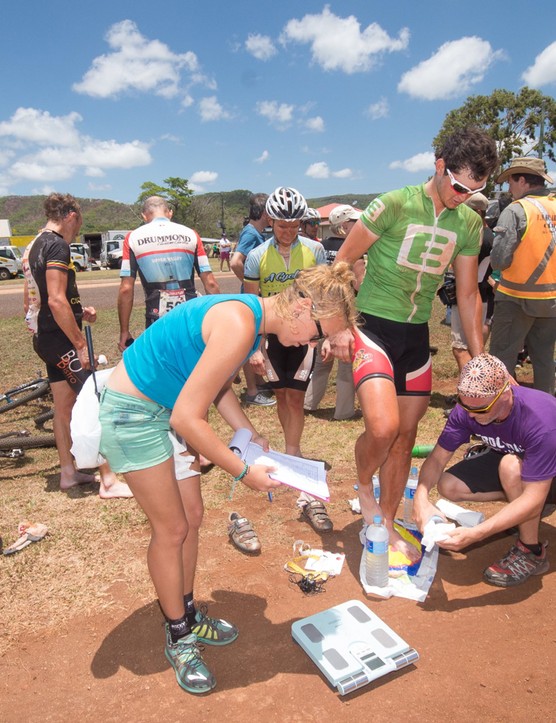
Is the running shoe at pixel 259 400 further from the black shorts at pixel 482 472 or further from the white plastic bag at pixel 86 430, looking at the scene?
the white plastic bag at pixel 86 430

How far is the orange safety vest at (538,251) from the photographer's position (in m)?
4.95

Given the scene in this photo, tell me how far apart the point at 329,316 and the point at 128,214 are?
138190mm

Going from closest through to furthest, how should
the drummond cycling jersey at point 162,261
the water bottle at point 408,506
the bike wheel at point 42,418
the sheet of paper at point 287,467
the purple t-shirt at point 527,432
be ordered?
the sheet of paper at point 287,467 → the purple t-shirt at point 527,432 → the water bottle at point 408,506 → the drummond cycling jersey at point 162,261 → the bike wheel at point 42,418

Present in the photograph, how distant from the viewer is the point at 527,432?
2.96 metres

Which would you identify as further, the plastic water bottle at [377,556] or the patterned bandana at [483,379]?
the plastic water bottle at [377,556]

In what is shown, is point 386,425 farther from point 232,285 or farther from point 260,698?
point 232,285

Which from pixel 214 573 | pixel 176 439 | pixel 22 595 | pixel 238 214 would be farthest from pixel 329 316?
pixel 238 214

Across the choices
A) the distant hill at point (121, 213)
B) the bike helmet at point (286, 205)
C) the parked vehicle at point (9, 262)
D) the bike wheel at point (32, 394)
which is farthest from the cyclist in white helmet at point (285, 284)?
the distant hill at point (121, 213)

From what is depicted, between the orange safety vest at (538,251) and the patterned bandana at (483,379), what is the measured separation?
8.45 feet

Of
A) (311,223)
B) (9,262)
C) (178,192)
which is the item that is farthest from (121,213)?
(311,223)

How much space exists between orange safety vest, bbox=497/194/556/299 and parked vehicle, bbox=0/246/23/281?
31.0m

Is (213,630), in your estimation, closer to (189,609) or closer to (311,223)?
(189,609)

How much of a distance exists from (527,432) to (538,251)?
107 inches

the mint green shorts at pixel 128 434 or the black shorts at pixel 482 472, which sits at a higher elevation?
the mint green shorts at pixel 128 434
